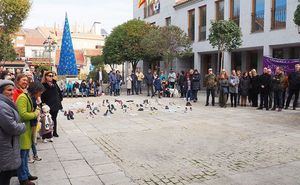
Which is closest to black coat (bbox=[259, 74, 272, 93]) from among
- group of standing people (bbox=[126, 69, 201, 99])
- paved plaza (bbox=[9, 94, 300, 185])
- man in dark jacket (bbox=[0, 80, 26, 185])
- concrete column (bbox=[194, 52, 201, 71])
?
paved plaza (bbox=[9, 94, 300, 185])

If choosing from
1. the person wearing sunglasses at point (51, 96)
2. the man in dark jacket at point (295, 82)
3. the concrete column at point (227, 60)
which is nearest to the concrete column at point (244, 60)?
the concrete column at point (227, 60)

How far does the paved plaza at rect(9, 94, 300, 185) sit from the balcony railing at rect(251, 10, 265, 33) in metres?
9.78

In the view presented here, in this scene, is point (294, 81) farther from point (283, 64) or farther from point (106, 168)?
point (106, 168)

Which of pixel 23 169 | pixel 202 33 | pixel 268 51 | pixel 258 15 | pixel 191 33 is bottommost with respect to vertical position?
pixel 23 169

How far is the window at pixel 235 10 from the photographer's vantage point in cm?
2231

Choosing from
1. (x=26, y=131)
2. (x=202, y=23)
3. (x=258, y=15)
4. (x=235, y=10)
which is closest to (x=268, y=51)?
(x=258, y=15)

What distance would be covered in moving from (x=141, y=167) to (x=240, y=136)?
3420 millimetres

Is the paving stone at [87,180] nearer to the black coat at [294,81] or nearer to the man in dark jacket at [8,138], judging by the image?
the man in dark jacket at [8,138]

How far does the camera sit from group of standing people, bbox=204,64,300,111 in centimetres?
1347

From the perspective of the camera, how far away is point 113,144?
8.05 metres

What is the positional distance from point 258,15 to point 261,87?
815 cm

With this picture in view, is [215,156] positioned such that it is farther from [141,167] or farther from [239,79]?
[239,79]

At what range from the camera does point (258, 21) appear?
20688mm

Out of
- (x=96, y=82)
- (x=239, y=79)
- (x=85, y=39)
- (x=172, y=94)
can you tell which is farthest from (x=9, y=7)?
(x=85, y=39)
